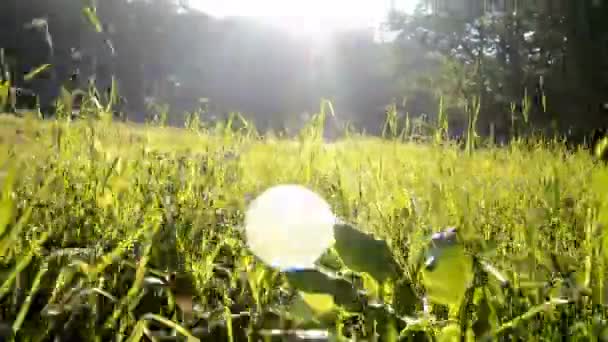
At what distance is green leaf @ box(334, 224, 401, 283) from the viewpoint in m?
0.70

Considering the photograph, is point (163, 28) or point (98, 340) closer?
point (98, 340)

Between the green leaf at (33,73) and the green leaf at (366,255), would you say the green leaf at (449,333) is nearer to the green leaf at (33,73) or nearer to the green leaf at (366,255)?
the green leaf at (366,255)

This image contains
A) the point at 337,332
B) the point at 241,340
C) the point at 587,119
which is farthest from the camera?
the point at 587,119

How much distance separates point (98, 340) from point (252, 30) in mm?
23596

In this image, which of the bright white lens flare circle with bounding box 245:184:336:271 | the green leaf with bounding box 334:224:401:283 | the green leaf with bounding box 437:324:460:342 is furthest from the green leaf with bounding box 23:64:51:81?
the green leaf with bounding box 437:324:460:342

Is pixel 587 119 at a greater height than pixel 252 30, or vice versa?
pixel 252 30

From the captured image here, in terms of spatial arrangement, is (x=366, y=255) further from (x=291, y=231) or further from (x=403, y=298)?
(x=291, y=231)

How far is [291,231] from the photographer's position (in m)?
0.96

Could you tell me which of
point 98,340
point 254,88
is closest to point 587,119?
point 254,88

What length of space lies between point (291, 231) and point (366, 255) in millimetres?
269

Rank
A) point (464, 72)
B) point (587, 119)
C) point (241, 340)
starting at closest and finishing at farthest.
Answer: point (241, 340)
point (587, 119)
point (464, 72)

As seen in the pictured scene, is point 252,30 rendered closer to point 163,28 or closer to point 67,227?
point 163,28

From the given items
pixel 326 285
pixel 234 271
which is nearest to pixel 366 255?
pixel 326 285

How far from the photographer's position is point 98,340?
0.77 metres
